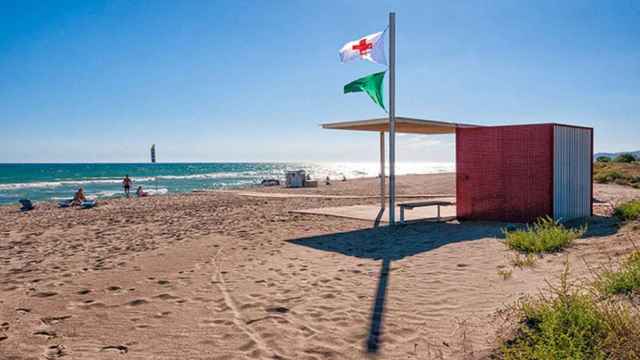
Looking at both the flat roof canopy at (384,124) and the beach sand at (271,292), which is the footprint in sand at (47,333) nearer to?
the beach sand at (271,292)

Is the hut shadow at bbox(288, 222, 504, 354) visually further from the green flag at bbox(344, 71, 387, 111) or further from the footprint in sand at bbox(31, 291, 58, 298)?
the footprint in sand at bbox(31, 291, 58, 298)

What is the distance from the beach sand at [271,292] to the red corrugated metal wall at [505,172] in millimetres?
1357

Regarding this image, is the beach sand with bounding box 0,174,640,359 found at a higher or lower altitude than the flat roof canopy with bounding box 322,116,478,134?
lower

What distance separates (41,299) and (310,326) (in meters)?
3.10

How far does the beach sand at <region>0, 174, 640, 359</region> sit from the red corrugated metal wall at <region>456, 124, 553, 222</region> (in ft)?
4.45

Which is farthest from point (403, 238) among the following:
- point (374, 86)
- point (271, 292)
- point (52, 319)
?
point (52, 319)

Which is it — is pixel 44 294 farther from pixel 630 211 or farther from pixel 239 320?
A: pixel 630 211

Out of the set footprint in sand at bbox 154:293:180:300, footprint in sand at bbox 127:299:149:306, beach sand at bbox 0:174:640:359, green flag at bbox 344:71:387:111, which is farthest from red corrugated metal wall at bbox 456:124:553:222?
footprint in sand at bbox 127:299:149:306

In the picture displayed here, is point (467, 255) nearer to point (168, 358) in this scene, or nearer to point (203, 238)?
point (168, 358)

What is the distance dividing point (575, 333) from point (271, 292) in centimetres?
303

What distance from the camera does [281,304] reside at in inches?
173

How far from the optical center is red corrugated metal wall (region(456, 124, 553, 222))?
9258 mm

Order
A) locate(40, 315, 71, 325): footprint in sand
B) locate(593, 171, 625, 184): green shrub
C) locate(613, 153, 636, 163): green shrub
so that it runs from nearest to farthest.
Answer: locate(40, 315, 71, 325): footprint in sand → locate(593, 171, 625, 184): green shrub → locate(613, 153, 636, 163): green shrub

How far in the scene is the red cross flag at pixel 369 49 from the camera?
30.7 ft
